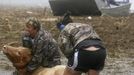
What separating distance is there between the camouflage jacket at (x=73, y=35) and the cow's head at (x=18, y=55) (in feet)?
2.80

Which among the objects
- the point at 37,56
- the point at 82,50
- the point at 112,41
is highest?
the point at 82,50

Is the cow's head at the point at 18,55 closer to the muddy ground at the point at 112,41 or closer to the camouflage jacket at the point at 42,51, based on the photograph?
the camouflage jacket at the point at 42,51

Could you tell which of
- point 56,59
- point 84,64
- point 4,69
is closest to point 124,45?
point 4,69

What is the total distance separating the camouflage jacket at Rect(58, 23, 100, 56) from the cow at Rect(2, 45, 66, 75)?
50cm

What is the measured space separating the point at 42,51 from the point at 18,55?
473 mm

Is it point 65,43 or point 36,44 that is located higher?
point 65,43

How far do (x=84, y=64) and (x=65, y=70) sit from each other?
373mm

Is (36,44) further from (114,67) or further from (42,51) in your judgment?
(114,67)

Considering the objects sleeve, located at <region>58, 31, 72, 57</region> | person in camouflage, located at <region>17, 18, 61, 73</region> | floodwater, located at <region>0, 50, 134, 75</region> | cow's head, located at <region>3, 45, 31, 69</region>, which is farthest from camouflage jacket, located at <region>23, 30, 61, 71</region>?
floodwater, located at <region>0, 50, 134, 75</region>

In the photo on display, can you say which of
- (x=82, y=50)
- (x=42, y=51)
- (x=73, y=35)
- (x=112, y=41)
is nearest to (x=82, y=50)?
(x=82, y=50)

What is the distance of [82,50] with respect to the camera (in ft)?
27.2

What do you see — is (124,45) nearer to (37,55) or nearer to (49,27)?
(49,27)

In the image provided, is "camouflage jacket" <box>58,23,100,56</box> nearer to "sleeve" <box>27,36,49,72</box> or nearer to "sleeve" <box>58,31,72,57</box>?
"sleeve" <box>58,31,72,57</box>

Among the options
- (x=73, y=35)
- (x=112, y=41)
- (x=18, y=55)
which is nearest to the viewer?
(x=73, y=35)
